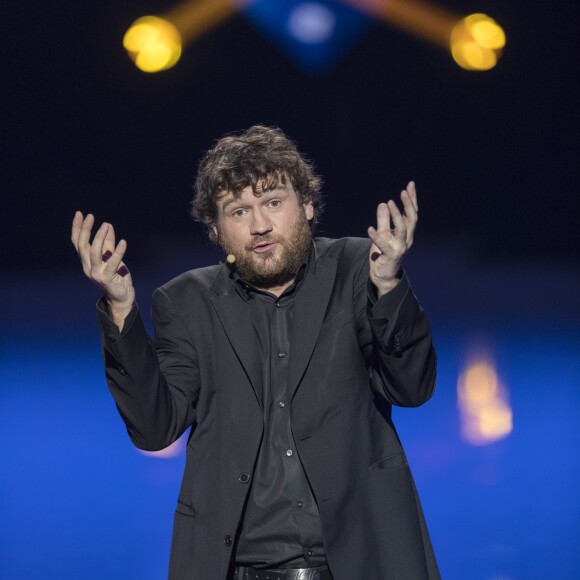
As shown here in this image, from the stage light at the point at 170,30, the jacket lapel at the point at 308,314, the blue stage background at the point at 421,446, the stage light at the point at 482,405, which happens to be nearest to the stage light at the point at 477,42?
the blue stage background at the point at 421,446

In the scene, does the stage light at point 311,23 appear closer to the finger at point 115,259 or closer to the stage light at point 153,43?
the stage light at point 153,43

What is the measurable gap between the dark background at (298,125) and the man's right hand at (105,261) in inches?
122

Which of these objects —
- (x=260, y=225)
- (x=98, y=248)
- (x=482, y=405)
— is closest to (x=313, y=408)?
(x=260, y=225)

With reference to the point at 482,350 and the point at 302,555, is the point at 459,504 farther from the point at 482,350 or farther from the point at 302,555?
the point at 302,555

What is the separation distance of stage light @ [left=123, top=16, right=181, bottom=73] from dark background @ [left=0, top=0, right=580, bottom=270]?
0.15 feet

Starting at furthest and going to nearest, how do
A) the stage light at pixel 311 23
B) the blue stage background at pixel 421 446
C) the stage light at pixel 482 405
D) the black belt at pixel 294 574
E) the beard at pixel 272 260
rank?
the stage light at pixel 311 23
the stage light at pixel 482 405
the blue stage background at pixel 421 446
the beard at pixel 272 260
the black belt at pixel 294 574

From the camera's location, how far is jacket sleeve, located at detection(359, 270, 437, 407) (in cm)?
183

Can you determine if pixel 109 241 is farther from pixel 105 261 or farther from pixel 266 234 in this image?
pixel 266 234

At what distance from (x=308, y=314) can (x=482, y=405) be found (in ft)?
8.33

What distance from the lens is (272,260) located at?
2107 mm

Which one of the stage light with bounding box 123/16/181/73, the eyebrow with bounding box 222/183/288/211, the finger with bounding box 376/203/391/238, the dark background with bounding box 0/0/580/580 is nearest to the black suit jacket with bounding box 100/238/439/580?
the finger with bounding box 376/203/391/238

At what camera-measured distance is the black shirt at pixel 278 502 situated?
191 centimetres

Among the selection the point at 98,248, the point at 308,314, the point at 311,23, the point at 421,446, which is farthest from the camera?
the point at 311,23

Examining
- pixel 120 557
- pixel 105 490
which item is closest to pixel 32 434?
pixel 105 490
